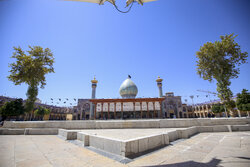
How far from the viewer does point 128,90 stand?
34406 mm

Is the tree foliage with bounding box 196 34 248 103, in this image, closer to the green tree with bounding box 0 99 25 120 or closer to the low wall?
the low wall

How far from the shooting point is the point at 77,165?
2.72m

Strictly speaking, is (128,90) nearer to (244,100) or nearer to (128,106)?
(128,106)

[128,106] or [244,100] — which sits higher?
[244,100]

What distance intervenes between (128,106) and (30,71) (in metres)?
22.0

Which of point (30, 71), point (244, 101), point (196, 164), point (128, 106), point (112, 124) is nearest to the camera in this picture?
point (196, 164)

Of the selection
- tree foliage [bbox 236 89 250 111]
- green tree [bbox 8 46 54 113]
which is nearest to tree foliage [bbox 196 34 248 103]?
tree foliage [bbox 236 89 250 111]

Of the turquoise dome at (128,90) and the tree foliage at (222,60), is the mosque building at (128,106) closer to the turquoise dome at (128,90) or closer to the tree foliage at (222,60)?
the turquoise dome at (128,90)

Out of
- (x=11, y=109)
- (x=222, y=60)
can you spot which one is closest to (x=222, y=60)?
(x=222, y=60)

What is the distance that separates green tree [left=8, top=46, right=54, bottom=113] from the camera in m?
13.6

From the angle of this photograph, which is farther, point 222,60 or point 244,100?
point 244,100

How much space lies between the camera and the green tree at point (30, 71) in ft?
44.7

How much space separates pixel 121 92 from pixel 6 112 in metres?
25.5

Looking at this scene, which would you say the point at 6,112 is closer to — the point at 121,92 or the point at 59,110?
the point at 121,92
